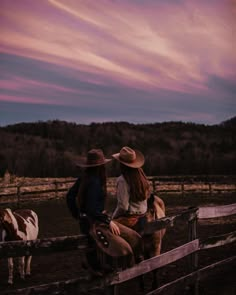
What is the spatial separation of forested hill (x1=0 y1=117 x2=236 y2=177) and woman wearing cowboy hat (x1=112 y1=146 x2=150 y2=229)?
92.8ft

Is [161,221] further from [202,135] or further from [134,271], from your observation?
[202,135]

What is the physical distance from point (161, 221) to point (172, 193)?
22.5m

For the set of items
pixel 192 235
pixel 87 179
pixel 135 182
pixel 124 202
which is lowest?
pixel 192 235

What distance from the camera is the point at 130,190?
525 cm

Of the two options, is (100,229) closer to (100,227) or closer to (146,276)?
(100,227)

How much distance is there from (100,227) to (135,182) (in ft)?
3.65

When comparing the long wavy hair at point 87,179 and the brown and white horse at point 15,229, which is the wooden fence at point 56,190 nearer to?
the brown and white horse at point 15,229

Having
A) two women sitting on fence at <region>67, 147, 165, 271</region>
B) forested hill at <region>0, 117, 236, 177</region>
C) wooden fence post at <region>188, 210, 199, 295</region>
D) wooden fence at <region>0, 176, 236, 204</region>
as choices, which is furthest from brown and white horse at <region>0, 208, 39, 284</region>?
forested hill at <region>0, 117, 236, 177</region>

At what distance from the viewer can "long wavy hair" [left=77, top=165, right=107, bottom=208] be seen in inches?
175

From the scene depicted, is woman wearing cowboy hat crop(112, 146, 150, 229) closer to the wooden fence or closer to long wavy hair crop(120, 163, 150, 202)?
long wavy hair crop(120, 163, 150, 202)

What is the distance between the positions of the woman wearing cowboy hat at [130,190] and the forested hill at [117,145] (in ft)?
92.8

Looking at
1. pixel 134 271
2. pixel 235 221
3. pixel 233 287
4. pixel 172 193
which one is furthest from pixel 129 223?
pixel 172 193

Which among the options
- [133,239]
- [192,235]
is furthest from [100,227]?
[192,235]

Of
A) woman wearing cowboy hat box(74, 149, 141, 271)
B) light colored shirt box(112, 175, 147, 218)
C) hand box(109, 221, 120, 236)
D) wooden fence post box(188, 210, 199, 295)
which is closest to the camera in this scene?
woman wearing cowboy hat box(74, 149, 141, 271)
